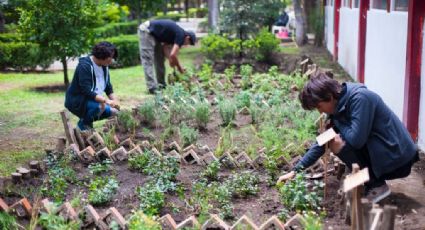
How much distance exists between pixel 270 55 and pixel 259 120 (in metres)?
7.38

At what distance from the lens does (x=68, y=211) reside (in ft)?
13.9

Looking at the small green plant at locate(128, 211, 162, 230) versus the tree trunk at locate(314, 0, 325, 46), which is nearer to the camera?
the small green plant at locate(128, 211, 162, 230)

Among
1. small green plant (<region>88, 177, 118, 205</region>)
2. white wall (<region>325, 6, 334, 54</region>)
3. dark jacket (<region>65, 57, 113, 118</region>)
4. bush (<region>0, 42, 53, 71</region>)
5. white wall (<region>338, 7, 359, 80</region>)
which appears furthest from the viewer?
white wall (<region>325, 6, 334, 54</region>)

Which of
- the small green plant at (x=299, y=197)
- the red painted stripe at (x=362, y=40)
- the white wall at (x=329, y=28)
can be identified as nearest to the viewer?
the small green plant at (x=299, y=197)

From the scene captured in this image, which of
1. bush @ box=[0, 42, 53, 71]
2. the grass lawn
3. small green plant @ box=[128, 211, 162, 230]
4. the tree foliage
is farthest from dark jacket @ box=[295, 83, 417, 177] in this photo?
the tree foliage

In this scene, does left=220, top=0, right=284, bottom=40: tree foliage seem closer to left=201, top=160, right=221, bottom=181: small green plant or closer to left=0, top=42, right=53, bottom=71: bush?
left=0, top=42, right=53, bottom=71: bush

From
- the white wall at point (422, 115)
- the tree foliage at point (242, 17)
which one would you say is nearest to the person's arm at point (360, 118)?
the white wall at point (422, 115)

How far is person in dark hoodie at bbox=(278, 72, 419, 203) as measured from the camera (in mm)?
4234

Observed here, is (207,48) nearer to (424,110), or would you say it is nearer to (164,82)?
(164,82)

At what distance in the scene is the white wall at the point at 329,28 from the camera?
1681 centimetres

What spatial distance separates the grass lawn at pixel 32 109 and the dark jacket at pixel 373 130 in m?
3.39

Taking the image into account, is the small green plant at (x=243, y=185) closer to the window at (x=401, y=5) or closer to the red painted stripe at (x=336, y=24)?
the window at (x=401, y=5)

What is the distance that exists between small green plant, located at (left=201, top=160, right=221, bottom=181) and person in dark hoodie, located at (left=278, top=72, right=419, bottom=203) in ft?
4.07

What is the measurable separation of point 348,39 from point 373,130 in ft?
28.6
